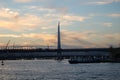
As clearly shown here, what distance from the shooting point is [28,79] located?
63.9 meters

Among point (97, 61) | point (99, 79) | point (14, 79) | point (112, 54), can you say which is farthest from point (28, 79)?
point (112, 54)

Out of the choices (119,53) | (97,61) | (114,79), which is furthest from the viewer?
(119,53)

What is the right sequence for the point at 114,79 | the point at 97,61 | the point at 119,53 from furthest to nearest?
the point at 119,53 → the point at 97,61 → the point at 114,79

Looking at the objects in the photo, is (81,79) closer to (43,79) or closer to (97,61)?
(43,79)

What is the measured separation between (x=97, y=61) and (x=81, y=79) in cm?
9851

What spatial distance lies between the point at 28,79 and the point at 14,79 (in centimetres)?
210

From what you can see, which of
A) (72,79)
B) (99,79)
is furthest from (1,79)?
(99,79)

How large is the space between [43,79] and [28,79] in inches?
89.5

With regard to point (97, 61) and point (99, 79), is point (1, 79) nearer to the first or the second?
point (99, 79)

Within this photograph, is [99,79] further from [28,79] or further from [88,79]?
[28,79]

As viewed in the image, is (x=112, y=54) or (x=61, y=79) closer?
(x=61, y=79)

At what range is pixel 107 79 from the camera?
62.8 meters

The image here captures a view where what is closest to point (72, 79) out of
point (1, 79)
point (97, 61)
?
point (1, 79)

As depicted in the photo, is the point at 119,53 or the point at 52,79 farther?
the point at 119,53
